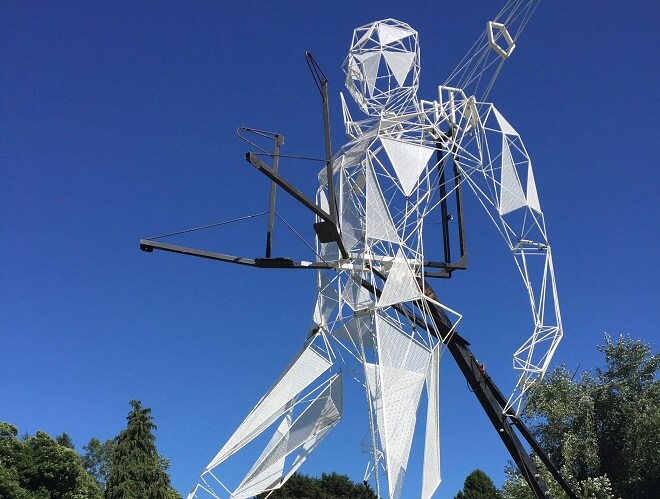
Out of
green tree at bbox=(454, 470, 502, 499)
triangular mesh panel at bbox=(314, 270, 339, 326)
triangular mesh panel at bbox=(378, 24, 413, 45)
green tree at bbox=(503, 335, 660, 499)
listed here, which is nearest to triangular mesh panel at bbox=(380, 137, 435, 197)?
triangular mesh panel at bbox=(314, 270, 339, 326)

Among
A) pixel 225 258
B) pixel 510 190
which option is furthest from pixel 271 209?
pixel 510 190

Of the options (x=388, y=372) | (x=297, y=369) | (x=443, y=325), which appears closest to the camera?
(x=388, y=372)

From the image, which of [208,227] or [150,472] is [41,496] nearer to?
[150,472]

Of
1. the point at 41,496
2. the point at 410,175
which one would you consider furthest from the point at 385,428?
the point at 41,496

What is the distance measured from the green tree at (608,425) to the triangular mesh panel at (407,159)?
1339 centimetres

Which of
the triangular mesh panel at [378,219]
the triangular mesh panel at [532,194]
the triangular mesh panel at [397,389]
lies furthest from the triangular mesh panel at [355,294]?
the triangular mesh panel at [532,194]

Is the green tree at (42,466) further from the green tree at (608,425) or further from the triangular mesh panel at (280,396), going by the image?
the green tree at (608,425)

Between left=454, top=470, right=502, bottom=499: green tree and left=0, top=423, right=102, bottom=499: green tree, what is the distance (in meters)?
25.0

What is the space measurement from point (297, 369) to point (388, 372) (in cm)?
408

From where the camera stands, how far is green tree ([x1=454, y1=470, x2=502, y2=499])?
47219mm

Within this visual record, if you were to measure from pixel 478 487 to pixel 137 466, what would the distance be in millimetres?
25302

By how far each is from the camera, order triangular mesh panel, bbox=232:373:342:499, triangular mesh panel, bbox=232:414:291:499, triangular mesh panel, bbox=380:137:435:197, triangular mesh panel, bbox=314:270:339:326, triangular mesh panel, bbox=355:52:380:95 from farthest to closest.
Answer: triangular mesh panel, bbox=355:52:380:95
triangular mesh panel, bbox=314:270:339:326
triangular mesh panel, bbox=232:373:342:499
triangular mesh panel, bbox=232:414:291:499
triangular mesh panel, bbox=380:137:435:197

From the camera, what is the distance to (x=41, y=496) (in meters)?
32.1

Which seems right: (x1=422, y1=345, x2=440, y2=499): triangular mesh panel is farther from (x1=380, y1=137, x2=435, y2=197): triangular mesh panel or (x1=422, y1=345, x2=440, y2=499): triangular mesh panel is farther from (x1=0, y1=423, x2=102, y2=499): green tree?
(x1=0, y1=423, x2=102, y2=499): green tree
